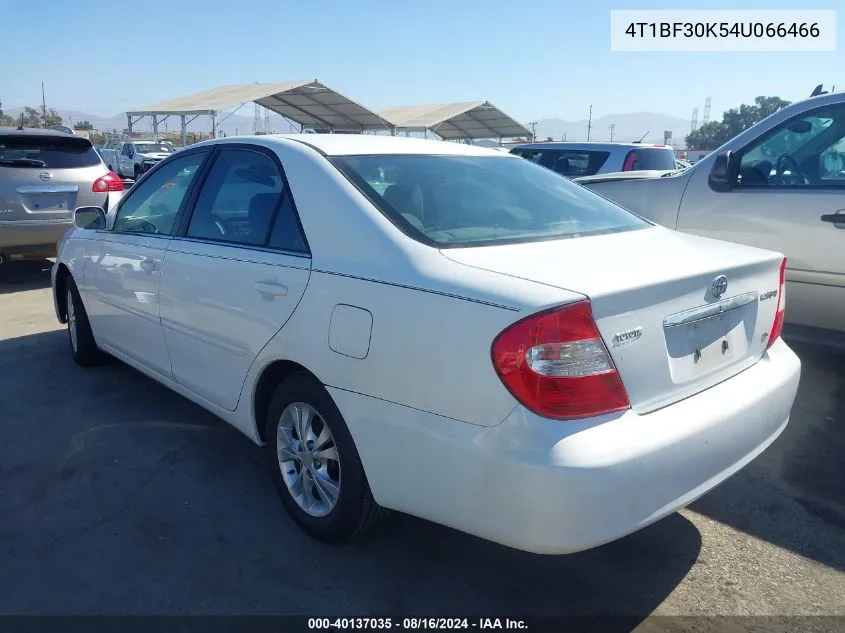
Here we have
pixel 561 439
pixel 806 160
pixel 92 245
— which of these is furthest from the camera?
pixel 806 160

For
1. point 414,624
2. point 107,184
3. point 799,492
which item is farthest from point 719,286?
point 107,184

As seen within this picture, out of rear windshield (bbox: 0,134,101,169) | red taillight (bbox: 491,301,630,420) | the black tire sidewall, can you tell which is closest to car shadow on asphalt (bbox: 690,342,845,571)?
red taillight (bbox: 491,301,630,420)

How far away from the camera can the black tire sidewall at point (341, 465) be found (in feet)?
8.72

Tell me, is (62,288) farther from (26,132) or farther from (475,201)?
(475,201)

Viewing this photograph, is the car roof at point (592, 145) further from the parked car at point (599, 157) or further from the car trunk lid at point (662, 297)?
the car trunk lid at point (662, 297)

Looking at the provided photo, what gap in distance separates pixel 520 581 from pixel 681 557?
0.69 metres

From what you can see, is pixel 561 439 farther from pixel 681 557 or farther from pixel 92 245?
pixel 92 245

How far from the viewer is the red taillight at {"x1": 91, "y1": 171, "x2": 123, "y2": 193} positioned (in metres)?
8.05

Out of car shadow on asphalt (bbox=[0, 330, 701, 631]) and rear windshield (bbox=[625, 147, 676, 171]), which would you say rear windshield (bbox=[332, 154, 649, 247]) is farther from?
rear windshield (bbox=[625, 147, 676, 171])

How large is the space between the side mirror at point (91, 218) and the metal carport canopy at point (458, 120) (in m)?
27.9

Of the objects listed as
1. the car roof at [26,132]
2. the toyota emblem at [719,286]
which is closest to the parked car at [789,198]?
the toyota emblem at [719,286]

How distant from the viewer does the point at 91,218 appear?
4680 millimetres

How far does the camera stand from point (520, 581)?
2.74 meters

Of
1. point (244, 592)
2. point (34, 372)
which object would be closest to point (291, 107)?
point (34, 372)
